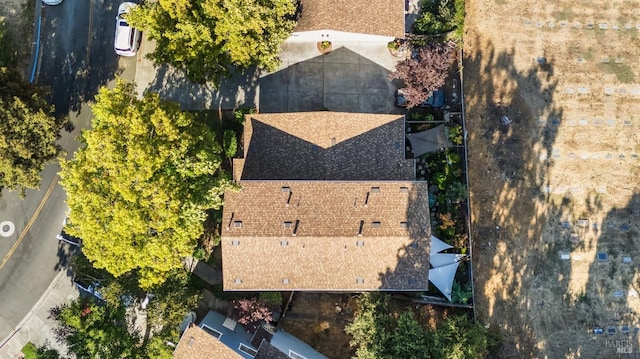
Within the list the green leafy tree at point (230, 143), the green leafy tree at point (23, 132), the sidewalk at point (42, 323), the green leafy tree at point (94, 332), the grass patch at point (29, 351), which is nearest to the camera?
the green leafy tree at point (23, 132)

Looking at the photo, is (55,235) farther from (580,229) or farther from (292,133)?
(580,229)

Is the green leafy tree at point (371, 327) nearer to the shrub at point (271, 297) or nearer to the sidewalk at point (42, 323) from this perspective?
the shrub at point (271, 297)

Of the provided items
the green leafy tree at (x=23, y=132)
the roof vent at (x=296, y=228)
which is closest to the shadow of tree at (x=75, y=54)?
the green leafy tree at (x=23, y=132)

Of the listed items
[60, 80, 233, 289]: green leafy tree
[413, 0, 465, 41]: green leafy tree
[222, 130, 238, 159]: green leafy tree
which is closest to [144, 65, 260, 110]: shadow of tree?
[222, 130, 238, 159]: green leafy tree

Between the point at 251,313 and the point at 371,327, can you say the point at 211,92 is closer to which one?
the point at 251,313

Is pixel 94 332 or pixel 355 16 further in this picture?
pixel 355 16

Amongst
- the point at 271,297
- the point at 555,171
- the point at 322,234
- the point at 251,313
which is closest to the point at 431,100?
the point at 555,171

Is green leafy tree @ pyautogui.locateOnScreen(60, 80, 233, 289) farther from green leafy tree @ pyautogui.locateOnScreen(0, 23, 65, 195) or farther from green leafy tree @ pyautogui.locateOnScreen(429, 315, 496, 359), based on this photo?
green leafy tree @ pyautogui.locateOnScreen(429, 315, 496, 359)
